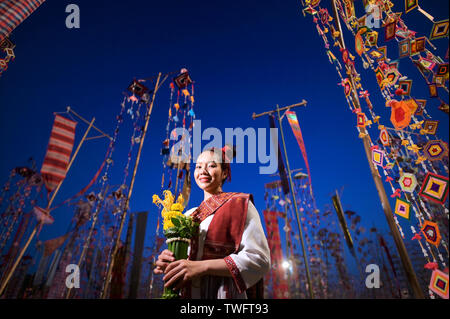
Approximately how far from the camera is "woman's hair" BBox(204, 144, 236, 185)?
2338mm

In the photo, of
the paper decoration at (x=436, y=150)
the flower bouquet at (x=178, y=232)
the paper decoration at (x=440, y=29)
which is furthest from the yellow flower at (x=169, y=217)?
the paper decoration at (x=440, y=29)

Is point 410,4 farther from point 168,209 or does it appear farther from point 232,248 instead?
point 168,209

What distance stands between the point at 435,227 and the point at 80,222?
54.3 feet

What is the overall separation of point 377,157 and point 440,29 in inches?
53.8

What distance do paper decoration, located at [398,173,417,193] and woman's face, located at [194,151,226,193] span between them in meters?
1.83

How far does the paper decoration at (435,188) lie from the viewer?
137 cm

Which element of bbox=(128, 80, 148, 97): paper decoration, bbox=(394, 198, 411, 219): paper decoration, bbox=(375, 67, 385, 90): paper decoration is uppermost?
bbox=(128, 80, 148, 97): paper decoration

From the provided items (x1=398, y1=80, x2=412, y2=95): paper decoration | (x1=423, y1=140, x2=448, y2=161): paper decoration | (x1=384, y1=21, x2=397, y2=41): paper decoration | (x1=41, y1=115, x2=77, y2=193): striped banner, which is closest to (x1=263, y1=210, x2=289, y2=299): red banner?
(x1=41, y1=115, x2=77, y2=193): striped banner

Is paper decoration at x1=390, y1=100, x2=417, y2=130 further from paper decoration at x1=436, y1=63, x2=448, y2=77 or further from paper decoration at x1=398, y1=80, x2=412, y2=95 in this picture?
paper decoration at x1=436, y1=63, x2=448, y2=77

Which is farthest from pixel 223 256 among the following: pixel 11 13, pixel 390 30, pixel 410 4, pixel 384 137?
pixel 11 13

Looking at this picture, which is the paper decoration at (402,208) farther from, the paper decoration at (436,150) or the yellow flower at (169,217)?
the yellow flower at (169,217)

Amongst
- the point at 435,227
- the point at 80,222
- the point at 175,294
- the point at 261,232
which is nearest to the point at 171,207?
the point at 175,294

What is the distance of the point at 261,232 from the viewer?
66.5 inches
